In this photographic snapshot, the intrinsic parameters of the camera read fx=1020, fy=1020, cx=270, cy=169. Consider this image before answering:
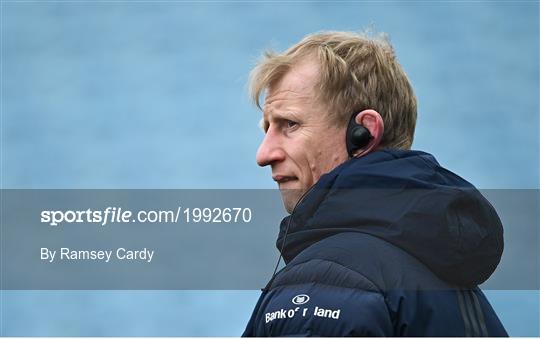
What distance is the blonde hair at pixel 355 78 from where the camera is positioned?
5.41ft

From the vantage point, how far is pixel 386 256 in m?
1.35

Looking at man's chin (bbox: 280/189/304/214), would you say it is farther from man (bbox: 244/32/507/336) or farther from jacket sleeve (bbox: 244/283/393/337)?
jacket sleeve (bbox: 244/283/393/337)

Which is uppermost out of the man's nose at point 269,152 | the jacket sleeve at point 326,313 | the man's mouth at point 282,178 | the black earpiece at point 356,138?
the black earpiece at point 356,138

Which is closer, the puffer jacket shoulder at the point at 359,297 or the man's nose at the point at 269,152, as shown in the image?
the puffer jacket shoulder at the point at 359,297

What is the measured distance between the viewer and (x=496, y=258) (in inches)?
57.6

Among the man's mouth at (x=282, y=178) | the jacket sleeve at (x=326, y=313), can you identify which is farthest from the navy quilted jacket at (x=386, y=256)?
the man's mouth at (x=282, y=178)

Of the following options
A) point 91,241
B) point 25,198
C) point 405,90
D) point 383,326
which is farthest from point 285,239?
point 25,198

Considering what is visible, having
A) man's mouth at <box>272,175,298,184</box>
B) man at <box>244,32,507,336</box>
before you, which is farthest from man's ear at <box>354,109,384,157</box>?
man's mouth at <box>272,175,298,184</box>

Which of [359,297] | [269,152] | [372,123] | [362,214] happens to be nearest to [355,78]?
[372,123]

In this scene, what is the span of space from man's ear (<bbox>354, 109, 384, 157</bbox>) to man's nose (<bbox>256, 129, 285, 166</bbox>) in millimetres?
134

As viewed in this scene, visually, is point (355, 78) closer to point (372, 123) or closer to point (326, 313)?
point (372, 123)

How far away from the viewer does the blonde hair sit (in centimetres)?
165

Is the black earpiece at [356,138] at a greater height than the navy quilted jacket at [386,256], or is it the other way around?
the black earpiece at [356,138]

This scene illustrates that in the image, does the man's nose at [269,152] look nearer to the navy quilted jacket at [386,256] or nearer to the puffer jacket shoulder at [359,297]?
the navy quilted jacket at [386,256]
